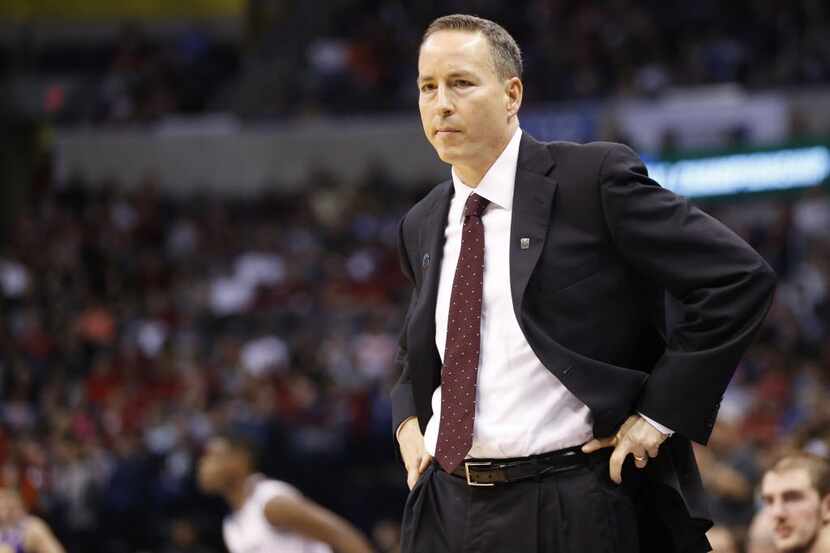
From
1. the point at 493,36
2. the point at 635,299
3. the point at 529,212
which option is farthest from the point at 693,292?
the point at 493,36

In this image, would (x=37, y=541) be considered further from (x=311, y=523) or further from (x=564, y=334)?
(x=564, y=334)

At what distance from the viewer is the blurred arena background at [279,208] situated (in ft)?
40.1

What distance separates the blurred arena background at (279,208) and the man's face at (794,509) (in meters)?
3.16

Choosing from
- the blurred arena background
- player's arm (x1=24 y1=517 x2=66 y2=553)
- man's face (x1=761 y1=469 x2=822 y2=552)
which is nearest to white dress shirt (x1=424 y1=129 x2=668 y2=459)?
man's face (x1=761 y1=469 x2=822 y2=552)

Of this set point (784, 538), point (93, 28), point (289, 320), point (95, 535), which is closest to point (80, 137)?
point (93, 28)

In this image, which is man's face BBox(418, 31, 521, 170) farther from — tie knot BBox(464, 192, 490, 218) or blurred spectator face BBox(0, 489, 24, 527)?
blurred spectator face BBox(0, 489, 24, 527)

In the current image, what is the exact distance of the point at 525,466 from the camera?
10.7 feet

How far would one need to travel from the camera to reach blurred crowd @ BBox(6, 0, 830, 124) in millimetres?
16344

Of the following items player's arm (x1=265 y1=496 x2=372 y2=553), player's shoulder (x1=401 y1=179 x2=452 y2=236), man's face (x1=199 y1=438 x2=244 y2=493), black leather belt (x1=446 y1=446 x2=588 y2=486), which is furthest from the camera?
man's face (x1=199 y1=438 x2=244 y2=493)

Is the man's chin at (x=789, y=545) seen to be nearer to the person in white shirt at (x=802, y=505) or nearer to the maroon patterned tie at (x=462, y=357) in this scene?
the person in white shirt at (x=802, y=505)

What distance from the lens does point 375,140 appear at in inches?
736

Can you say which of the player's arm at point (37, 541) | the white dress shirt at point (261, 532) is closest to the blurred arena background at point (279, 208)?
the white dress shirt at point (261, 532)

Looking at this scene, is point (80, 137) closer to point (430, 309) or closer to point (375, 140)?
point (375, 140)

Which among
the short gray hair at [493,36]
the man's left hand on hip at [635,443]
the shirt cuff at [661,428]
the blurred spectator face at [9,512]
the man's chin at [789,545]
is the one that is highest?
the short gray hair at [493,36]
